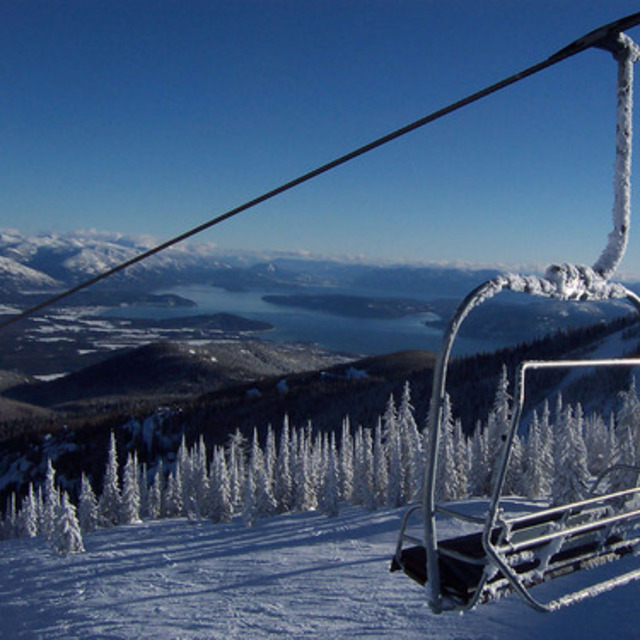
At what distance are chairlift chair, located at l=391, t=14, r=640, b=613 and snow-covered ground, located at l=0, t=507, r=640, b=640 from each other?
7.60 m

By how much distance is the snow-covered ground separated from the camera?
1045 centimetres

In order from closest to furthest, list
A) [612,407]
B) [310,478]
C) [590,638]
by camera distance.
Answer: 1. [590,638]
2. [310,478]
3. [612,407]

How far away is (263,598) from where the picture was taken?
15.8 metres

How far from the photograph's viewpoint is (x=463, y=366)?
109562mm

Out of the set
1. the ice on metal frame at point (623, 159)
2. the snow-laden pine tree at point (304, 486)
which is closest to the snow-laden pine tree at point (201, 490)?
the snow-laden pine tree at point (304, 486)

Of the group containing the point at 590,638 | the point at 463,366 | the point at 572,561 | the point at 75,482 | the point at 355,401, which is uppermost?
the point at 572,561

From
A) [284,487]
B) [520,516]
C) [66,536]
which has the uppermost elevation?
[520,516]

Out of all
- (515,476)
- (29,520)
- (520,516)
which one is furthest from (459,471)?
(29,520)

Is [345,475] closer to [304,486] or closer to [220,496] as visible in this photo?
[304,486]

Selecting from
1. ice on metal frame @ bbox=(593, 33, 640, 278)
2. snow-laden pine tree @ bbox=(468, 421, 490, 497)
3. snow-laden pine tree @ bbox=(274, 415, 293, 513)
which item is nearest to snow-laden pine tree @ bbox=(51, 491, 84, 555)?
snow-laden pine tree @ bbox=(274, 415, 293, 513)

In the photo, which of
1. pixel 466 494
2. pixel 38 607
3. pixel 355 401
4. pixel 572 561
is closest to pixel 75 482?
pixel 355 401

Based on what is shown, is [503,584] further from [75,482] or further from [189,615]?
[75,482]

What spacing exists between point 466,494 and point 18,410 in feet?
449

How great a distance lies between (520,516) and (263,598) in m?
14.4
